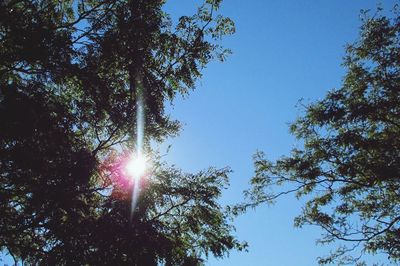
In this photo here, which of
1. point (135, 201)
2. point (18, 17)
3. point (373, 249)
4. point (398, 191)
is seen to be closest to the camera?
point (18, 17)

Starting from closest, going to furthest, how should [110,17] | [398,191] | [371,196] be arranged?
[110,17] < [398,191] < [371,196]

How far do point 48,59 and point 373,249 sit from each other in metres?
13.3

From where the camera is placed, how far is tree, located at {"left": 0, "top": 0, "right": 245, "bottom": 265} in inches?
356

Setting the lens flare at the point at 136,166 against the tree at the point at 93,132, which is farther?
the lens flare at the point at 136,166

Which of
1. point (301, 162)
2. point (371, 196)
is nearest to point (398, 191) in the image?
point (371, 196)

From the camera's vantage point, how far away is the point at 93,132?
42.8 feet

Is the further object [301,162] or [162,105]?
[301,162]

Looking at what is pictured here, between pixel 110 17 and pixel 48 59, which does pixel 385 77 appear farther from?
pixel 48 59

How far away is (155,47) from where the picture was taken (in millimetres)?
11945

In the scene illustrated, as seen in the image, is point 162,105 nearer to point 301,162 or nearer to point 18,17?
→ point 18,17

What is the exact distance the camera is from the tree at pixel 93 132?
9047 millimetres

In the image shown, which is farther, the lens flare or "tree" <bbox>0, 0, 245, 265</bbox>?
the lens flare

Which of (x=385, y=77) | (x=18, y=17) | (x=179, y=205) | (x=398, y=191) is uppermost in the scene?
(x=385, y=77)

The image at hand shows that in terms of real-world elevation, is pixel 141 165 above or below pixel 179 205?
above
